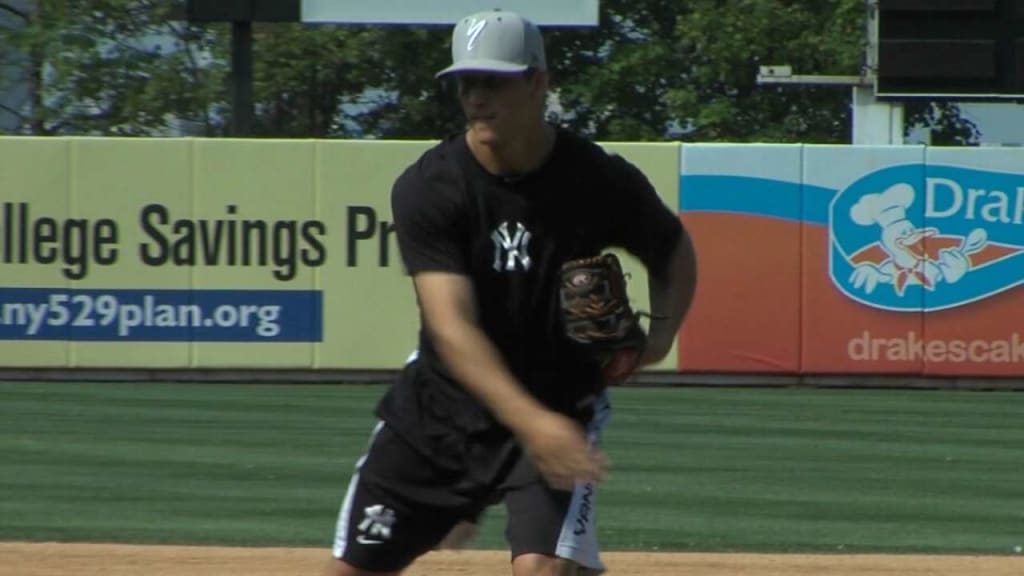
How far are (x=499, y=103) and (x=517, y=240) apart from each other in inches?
12.2

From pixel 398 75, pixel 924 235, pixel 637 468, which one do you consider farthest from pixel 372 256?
pixel 398 75

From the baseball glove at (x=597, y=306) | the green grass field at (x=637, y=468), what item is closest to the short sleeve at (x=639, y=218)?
the baseball glove at (x=597, y=306)

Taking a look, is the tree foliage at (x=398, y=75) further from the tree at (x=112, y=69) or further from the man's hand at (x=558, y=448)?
the man's hand at (x=558, y=448)

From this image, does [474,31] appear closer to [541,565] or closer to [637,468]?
[541,565]

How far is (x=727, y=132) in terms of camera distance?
100 ft

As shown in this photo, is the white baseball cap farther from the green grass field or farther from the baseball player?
the green grass field

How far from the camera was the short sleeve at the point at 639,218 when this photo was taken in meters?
4.47

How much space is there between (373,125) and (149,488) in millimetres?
21912

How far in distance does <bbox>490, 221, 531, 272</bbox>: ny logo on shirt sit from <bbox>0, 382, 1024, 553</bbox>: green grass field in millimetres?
4789

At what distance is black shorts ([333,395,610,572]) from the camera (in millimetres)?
4395

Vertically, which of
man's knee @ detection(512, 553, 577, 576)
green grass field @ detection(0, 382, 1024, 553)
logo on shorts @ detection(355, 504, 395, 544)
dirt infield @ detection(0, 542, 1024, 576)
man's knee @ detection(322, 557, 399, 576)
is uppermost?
logo on shorts @ detection(355, 504, 395, 544)

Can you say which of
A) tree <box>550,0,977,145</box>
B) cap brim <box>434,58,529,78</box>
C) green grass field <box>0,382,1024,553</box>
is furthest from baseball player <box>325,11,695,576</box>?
tree <box>550,0,977,145</box>

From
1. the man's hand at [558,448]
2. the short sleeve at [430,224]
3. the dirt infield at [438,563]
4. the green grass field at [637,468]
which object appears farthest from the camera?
the green grass field at [637,468]

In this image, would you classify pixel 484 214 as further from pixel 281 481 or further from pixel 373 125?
pixel 373 125
